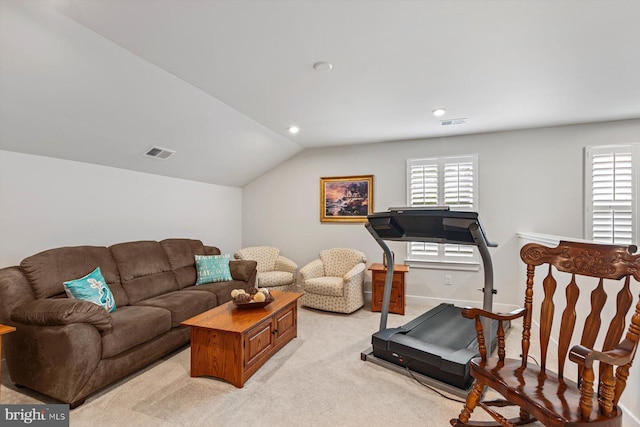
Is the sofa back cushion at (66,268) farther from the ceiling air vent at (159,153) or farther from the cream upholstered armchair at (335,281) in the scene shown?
the cream upholstered armchair at (335,281)

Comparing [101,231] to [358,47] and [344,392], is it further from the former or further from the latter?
[358,47]

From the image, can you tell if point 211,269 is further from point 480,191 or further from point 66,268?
point 480,191

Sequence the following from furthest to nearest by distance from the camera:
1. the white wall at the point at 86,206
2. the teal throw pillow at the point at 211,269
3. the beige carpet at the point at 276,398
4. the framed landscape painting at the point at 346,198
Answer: the framed landscape painting at the point at 346,198, the teal throw pillow at the point at 211,269, the white wall at the point at 86,206, the beige carpet at the point at 276,398

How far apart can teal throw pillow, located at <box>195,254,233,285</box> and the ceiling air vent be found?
137 centimetres

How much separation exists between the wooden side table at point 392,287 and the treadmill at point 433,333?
1008 mm

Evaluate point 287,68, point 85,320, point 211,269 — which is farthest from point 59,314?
point 287,68

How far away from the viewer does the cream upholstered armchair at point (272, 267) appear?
4.86 m

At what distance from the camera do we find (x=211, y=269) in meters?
4.24

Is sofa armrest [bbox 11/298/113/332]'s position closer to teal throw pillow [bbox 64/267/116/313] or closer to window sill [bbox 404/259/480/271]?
teal throw pillow [bbox 64/267/116/313]

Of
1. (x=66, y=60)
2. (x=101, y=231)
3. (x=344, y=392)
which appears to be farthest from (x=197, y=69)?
(x=344, y=392)

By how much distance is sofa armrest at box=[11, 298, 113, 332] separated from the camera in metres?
2.23

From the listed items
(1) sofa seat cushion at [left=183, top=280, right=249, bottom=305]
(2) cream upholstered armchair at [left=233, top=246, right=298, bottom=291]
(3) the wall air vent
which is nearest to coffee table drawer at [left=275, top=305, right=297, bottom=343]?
(1) sofa seat cushion at [left=183, top=280, right=249, bottom=305]

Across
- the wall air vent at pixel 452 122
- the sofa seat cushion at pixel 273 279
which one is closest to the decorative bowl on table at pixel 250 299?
the sofa seat cushion at pixel 273 279

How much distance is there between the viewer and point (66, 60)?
233cm
